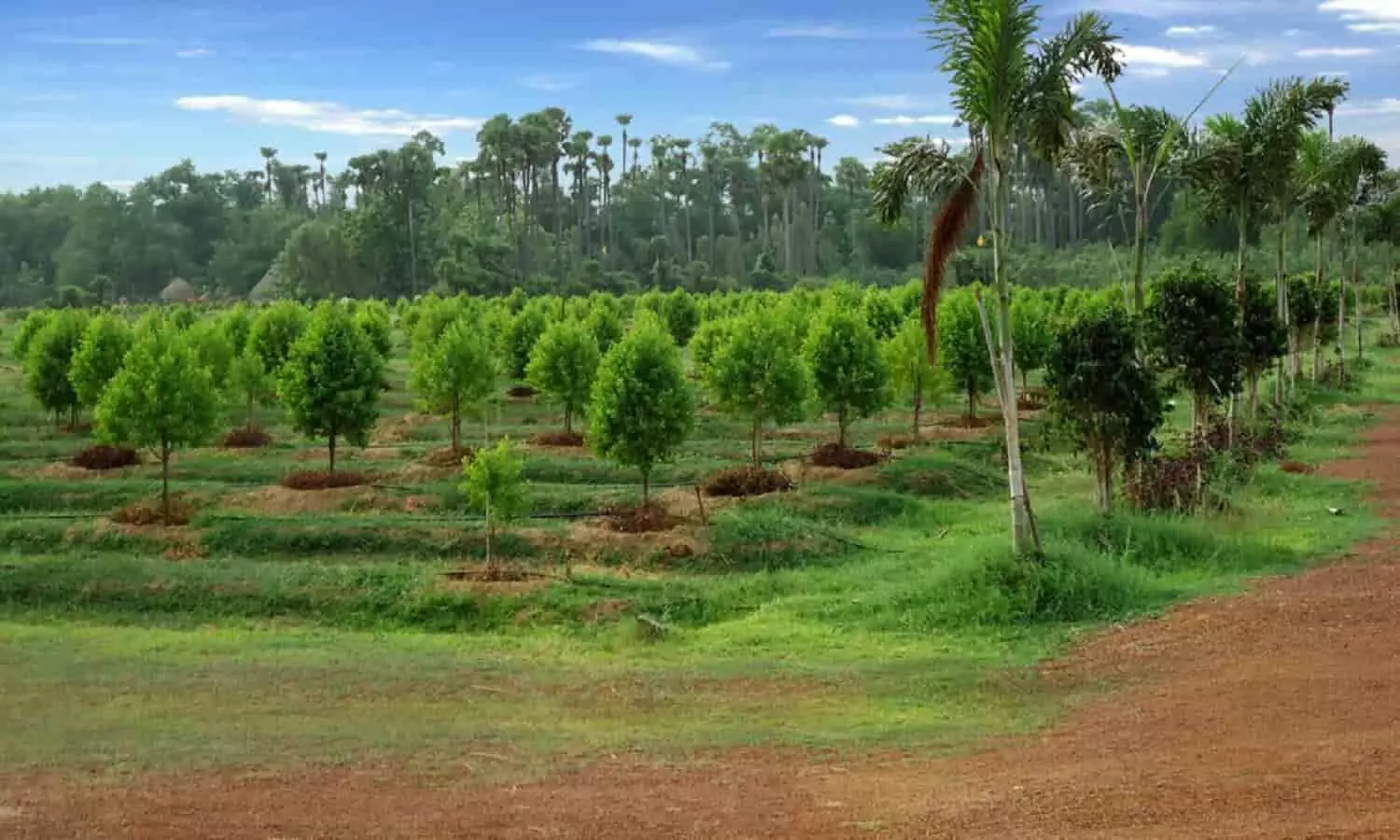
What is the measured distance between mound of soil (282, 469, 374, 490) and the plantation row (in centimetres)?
20

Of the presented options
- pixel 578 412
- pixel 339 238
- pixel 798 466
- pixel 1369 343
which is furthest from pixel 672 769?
pixel 339 238

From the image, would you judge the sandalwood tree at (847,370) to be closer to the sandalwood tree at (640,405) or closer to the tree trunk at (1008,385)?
the sandalwood tree at (640,405)

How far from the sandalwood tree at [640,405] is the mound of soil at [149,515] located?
26.3 ft

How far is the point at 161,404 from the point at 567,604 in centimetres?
1029

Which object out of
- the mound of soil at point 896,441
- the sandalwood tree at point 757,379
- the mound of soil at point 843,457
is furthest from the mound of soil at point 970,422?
the sandalwood tree at point 757,379

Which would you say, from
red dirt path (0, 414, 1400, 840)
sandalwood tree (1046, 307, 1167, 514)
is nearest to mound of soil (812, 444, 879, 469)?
sandalwood tree (1046, 307, 1167, 514)

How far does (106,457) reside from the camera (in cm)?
2917

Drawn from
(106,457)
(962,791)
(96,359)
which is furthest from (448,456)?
(962,791)

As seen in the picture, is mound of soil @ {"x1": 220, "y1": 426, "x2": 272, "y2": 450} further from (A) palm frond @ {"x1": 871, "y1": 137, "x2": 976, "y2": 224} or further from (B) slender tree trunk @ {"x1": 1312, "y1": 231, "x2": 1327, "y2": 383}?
(B) slender tree trunk @ {"x1": 1312, "y1": 231, "x2": 1327, "y2": 383}

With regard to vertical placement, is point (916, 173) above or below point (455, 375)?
above

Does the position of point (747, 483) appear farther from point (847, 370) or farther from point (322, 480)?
point (322, 480)

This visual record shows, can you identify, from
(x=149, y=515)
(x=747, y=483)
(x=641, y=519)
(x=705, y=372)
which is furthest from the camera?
(x=705, y=372)

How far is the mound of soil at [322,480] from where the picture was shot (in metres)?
26.7

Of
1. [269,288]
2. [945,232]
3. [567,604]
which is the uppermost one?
[269,288]
